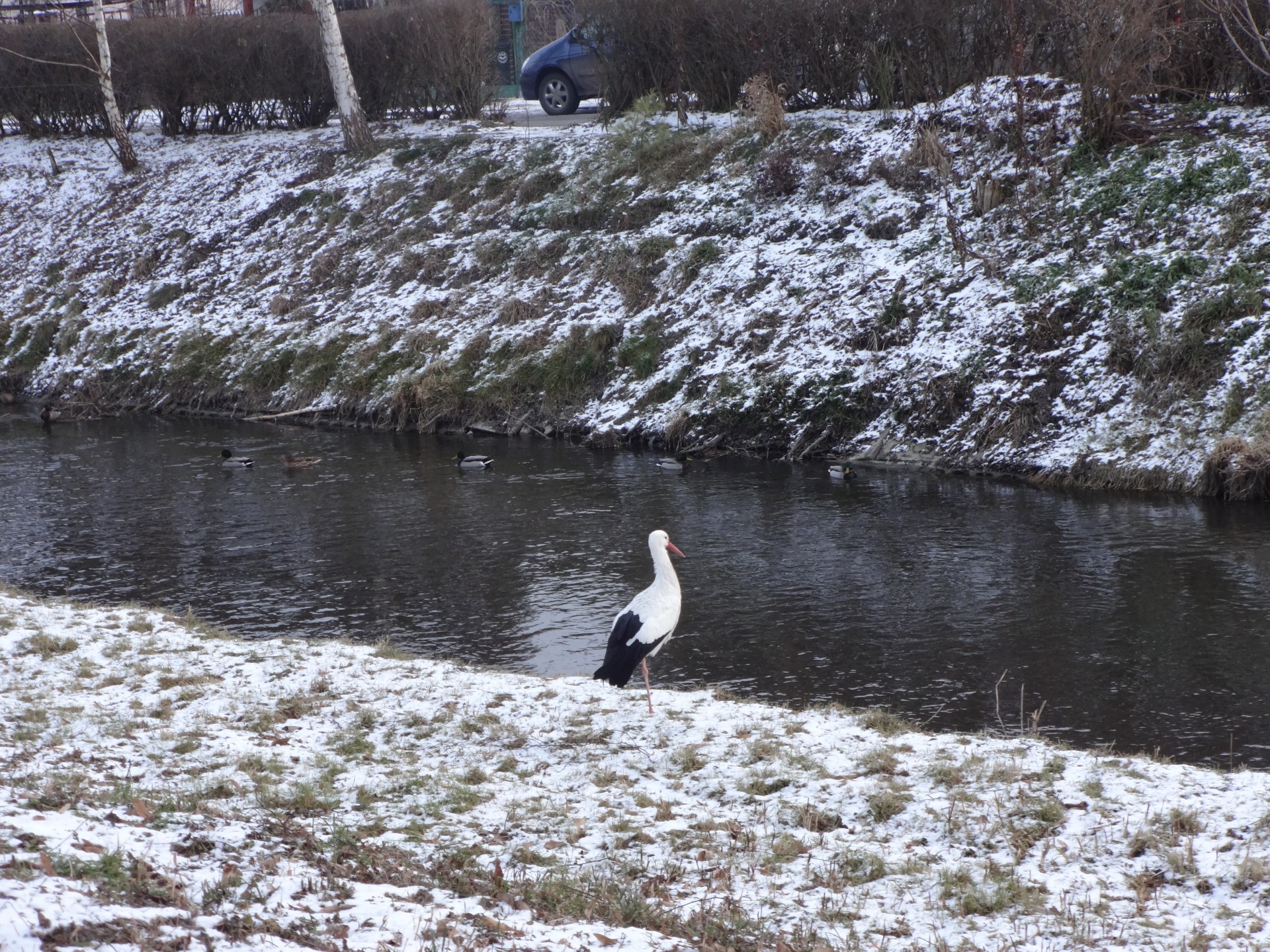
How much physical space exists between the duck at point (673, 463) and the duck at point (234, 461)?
259 inches

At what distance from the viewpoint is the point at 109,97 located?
99.2 feet

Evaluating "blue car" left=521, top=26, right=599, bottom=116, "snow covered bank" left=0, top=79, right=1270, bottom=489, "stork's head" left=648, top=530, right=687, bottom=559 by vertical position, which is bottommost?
"stork's head" left=648, top=530, right=687, bottom=559

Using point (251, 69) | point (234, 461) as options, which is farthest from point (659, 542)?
point (251, 69)

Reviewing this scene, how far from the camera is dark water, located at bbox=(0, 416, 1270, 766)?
9625mm

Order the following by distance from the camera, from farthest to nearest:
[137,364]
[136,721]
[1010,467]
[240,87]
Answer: [240,87] < [137,364] < [1010,467] < [136,721]

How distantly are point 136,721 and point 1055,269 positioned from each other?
15027 millimetres

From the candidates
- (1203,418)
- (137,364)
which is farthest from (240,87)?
(1203,418)

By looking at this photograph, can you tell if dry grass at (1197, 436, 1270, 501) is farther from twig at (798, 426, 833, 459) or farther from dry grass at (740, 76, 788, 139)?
dry grass at (740, 76, 788, 139)

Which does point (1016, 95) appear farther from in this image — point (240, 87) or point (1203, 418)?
point (240, 87)

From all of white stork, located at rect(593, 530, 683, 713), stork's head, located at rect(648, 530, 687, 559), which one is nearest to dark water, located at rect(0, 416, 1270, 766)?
stork's head, located at rect(648, 530, 687, 559)

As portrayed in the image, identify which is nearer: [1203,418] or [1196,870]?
[1196,870]

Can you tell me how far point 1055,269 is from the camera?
59.4 feet

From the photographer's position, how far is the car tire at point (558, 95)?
1182 inches

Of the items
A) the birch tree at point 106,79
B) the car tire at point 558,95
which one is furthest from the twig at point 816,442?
the birch tree at point 106,79
